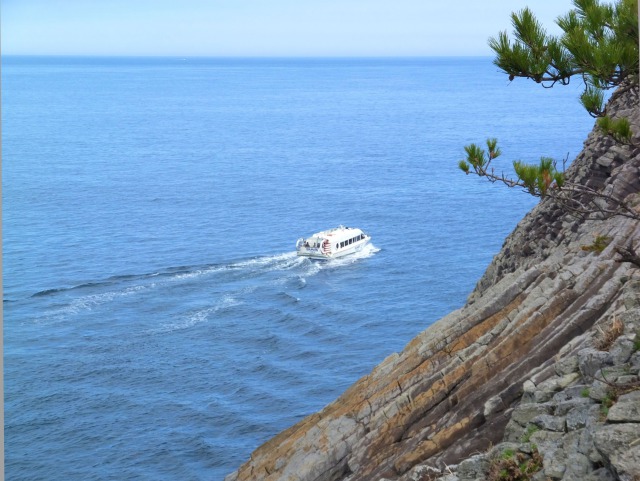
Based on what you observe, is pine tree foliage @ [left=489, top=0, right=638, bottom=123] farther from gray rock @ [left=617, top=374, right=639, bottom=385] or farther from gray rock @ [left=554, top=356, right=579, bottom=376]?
gray rock @ [left=554, top=356, right=579, bottom=376]

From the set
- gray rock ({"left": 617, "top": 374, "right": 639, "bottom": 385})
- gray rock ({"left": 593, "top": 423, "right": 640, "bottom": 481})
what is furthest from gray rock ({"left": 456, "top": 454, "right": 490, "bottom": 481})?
gray rock ({"left": 593, "top": 423, "right": 640, "bottom": 481})

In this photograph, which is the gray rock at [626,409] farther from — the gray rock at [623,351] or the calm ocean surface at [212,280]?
the calm ocean surface at [212,280]

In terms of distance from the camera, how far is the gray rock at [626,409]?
12086 millimetres

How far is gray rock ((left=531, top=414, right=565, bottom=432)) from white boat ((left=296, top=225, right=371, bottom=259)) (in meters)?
61.1

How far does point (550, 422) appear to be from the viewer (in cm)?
1472

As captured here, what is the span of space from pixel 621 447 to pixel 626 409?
A: 2.89 feet

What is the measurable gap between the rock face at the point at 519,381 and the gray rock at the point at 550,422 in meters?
0.02

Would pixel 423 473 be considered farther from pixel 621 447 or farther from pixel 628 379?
pixel 621 447

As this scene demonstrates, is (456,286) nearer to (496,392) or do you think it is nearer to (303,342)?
(303,342)

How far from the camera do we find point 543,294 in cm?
2367

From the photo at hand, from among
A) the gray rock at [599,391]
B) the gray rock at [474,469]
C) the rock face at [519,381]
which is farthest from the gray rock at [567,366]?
the gray rock at [599,391]

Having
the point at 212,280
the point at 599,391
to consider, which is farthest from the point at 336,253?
the point at 599,391

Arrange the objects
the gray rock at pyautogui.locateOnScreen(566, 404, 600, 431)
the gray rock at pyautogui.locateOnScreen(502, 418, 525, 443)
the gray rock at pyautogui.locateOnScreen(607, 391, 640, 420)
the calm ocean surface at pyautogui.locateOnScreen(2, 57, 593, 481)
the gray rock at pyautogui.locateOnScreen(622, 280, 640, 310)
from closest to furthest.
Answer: the gray rock at pyautogui.locateOnScreen(607, 391, 640, 420) < the gray rock at pyautogui.locateOnScreen(566, 404, 600, 431) < the gray rock at pyautogui.locateOnScreen(502, 418, 525, 443) < the gray rock at pyautogui.locateOnScreen(622, 280, 640, 310) < the calm ocean surface at pyautogui.locateOnScreen(2, 57, 593, 481)

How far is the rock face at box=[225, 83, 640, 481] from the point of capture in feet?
46.6
